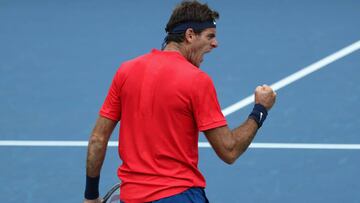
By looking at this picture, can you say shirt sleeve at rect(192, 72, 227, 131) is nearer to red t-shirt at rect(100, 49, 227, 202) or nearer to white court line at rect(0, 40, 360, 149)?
red t-shirt at rect(100, 49, 227, 202)

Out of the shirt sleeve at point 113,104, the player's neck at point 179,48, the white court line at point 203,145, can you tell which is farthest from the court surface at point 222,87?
the player's neck at point 179,48

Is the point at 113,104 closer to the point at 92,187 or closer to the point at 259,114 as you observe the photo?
the point at 92,187

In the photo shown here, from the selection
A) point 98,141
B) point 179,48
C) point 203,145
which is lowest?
point 203,145

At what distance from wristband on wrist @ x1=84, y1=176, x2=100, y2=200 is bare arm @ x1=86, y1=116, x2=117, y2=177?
55mm

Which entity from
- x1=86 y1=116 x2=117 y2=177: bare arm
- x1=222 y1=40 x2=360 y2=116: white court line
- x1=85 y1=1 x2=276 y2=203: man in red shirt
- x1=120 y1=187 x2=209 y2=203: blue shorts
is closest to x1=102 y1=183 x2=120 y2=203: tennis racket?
x1=86 y1=116 x2=117 y2=177: bare arm

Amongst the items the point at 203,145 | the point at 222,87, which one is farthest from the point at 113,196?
the point at 222,87

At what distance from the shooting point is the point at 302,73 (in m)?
8.38

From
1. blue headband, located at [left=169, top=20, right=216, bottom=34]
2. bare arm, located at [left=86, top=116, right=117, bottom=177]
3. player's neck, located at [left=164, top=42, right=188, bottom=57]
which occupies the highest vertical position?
blue headband, located at [left=169, top=20, right=216, bottom=34]

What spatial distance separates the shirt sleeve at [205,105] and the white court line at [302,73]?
3805mm

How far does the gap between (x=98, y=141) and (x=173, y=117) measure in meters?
0.48

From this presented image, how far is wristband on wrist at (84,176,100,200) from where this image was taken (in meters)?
4.18

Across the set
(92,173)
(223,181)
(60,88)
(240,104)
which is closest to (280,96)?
(240,104)

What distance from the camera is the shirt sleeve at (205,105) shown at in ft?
12.3

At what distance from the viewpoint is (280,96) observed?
7.93 m
